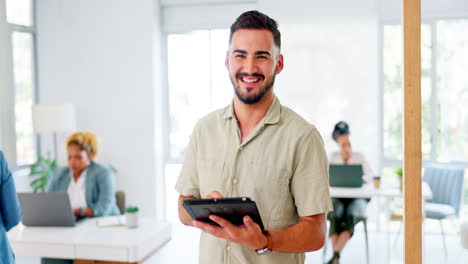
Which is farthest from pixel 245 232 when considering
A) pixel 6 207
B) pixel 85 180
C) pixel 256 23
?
pixel 85 180

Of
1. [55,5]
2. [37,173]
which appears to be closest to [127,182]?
[37,173]

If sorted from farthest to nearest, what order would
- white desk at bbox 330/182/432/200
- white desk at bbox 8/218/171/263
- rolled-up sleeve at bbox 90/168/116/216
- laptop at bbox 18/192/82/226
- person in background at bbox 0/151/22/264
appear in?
white desk at bbox 330/182/432/200 → rolled-up sleeve at bbox 90/168/116/216 → laptop at bbox 18/192/82/226 → white desk at bbox 8/218/171/263 → person in background at bbox 0/151/22/264

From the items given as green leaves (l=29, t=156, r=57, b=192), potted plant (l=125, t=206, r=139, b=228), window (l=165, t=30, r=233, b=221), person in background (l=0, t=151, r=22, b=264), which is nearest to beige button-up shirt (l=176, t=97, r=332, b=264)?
person in background (l=0, t=151, r=22, b=264)

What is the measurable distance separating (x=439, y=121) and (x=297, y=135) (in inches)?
191

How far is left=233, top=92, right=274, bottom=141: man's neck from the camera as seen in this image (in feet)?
5.02

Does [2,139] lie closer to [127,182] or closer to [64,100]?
[64,100]

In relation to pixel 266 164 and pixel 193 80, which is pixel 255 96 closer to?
pixel 266 164

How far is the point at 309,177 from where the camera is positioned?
1459mm

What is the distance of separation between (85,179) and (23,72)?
2870 millimetres

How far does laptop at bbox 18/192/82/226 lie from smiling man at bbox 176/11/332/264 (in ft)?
6.11

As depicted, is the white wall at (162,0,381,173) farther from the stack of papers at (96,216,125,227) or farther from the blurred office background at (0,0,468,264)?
the stack of papers at (96,216,125,227)

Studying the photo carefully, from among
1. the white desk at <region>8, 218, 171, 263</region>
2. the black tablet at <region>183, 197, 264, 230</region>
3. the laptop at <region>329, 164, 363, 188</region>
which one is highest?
the black tablet at <region>183, 197, 264, 230</region>

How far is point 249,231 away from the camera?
4.43ft

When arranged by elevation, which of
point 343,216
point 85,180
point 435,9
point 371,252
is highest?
point 435,9
